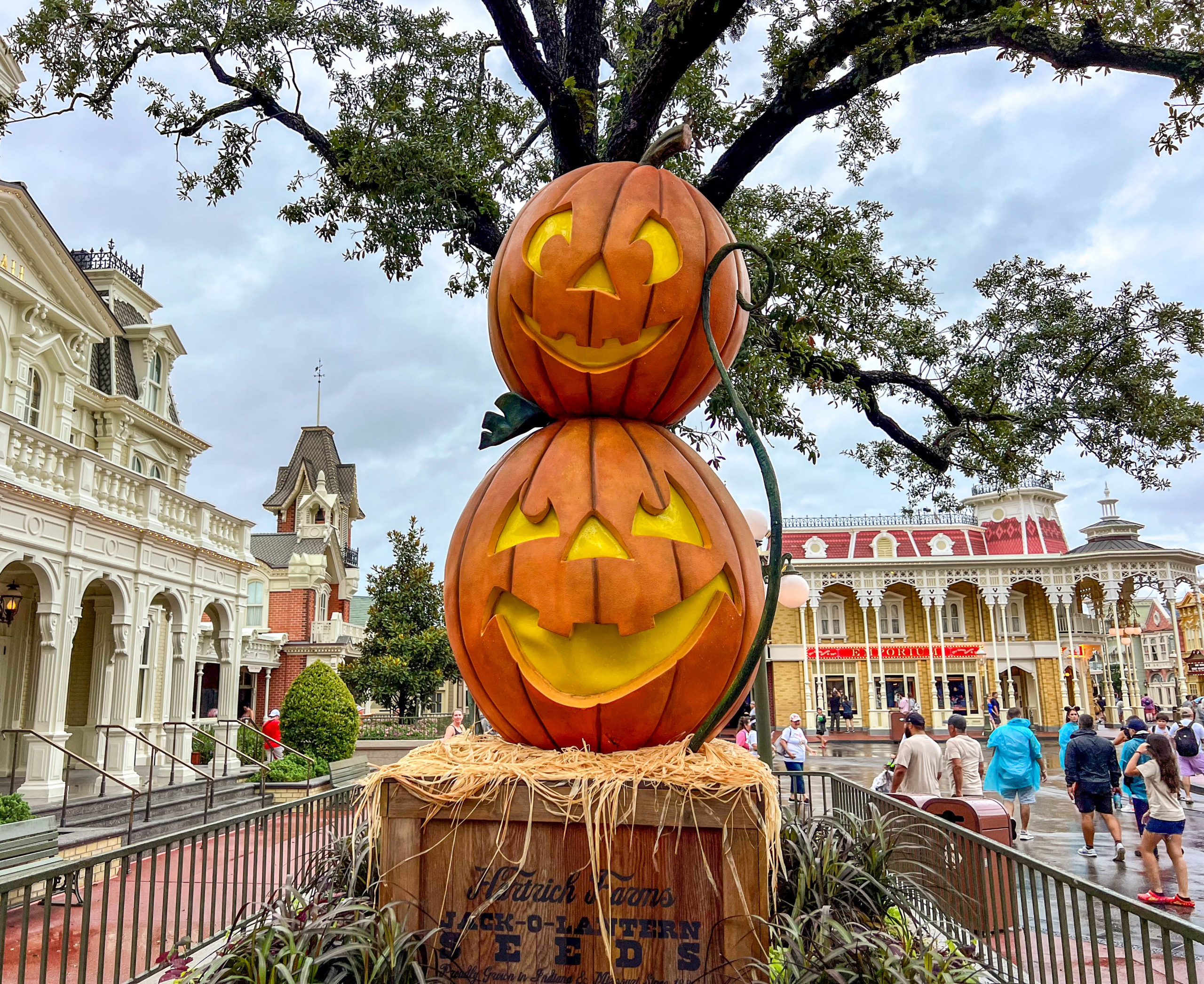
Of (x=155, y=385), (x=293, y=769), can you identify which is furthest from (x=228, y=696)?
(x=155, y=385)

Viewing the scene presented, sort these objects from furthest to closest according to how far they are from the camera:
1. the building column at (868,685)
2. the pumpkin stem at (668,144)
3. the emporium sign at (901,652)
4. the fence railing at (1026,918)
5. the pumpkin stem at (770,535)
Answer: the emporium sign at (901,652)
the building column at (868,685)
the pumpkin stem at (668,144)
the fence railing at (1026,918)
the pumpkin stem at (770,535)

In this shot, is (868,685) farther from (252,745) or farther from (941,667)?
(252,745)

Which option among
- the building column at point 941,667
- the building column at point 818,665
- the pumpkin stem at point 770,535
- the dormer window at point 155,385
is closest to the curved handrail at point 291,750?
the dormer window at point 155,385

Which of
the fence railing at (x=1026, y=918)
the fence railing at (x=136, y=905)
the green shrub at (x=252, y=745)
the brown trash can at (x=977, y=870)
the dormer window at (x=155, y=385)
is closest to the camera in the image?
the fence railing at (x=1026, y=918)

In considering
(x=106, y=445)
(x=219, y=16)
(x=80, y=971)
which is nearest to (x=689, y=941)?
(x=80, y=971)

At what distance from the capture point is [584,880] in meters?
3.28

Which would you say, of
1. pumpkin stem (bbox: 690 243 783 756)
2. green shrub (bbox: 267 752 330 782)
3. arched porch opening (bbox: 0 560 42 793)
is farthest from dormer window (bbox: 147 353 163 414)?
pumpkin stem (bbox: 690 243 783 756)

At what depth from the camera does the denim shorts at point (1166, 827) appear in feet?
24.9

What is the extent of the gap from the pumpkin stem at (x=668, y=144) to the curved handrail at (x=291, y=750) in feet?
41.0

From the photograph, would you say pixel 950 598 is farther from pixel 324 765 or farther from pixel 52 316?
pixel 52 316

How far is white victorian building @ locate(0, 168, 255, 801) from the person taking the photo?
1180 centimetres

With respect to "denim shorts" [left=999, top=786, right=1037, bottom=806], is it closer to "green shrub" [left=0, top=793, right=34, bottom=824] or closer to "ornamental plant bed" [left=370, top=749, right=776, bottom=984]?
"ornamental plant bed" [left=370, top=749, right=776, bottom=984]

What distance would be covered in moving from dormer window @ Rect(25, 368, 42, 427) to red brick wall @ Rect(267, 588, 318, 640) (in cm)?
1882

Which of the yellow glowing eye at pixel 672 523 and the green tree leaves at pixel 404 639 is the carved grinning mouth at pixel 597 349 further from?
the green tree leaves at pixel 404 639
